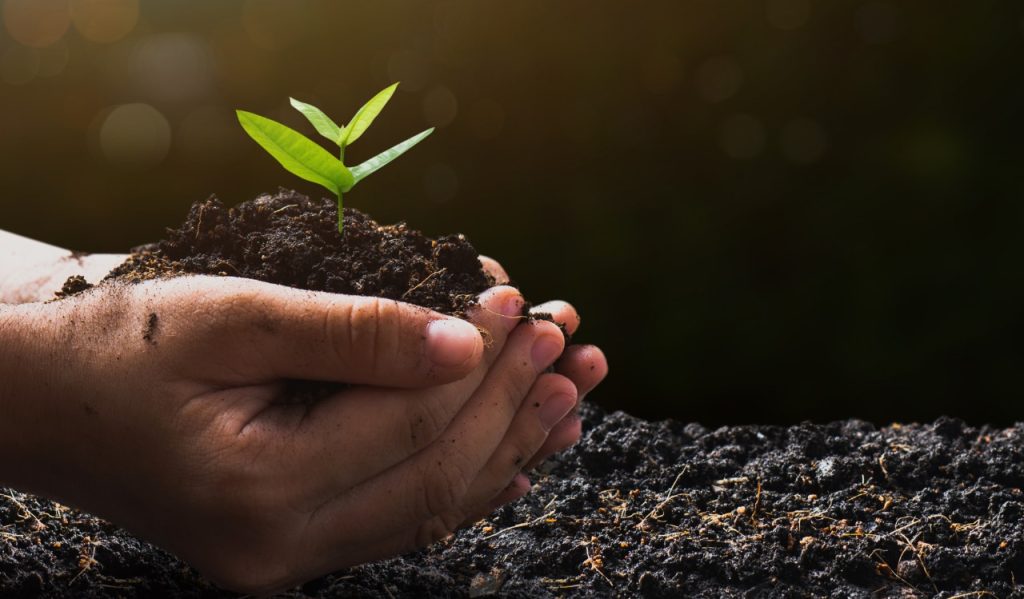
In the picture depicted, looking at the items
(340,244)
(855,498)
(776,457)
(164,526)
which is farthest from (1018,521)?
(164,526)

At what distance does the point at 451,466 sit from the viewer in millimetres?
1221

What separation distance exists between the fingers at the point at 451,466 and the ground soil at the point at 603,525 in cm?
10

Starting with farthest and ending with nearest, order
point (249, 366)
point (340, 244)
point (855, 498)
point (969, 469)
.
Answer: point (969, 469)
point (855, 498)
point (340, 244)
point (249, 366)

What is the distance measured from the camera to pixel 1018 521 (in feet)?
5.03

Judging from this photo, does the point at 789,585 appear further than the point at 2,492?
No

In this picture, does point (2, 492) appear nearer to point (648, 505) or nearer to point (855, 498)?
point (648, 505)

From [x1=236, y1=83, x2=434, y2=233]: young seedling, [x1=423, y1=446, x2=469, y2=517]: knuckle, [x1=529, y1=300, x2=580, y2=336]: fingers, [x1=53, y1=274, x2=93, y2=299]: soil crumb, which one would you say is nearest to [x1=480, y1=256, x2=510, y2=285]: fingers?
[x1=529, y1=300, x2=580, y2=336]: fingers

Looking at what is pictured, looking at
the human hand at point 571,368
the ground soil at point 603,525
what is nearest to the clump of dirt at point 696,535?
the ground soil at point 603,525

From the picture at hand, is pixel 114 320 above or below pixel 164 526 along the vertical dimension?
above

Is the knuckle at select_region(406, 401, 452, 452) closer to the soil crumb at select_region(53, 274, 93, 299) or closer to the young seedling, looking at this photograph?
the young seedling

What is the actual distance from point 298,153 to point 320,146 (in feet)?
0.09

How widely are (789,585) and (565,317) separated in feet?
1.53

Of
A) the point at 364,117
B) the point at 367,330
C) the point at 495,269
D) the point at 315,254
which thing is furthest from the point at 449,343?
the point at 495,269

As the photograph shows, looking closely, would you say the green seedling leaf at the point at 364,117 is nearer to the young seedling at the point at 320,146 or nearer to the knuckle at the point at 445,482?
the young seedling at the point at 320,146
